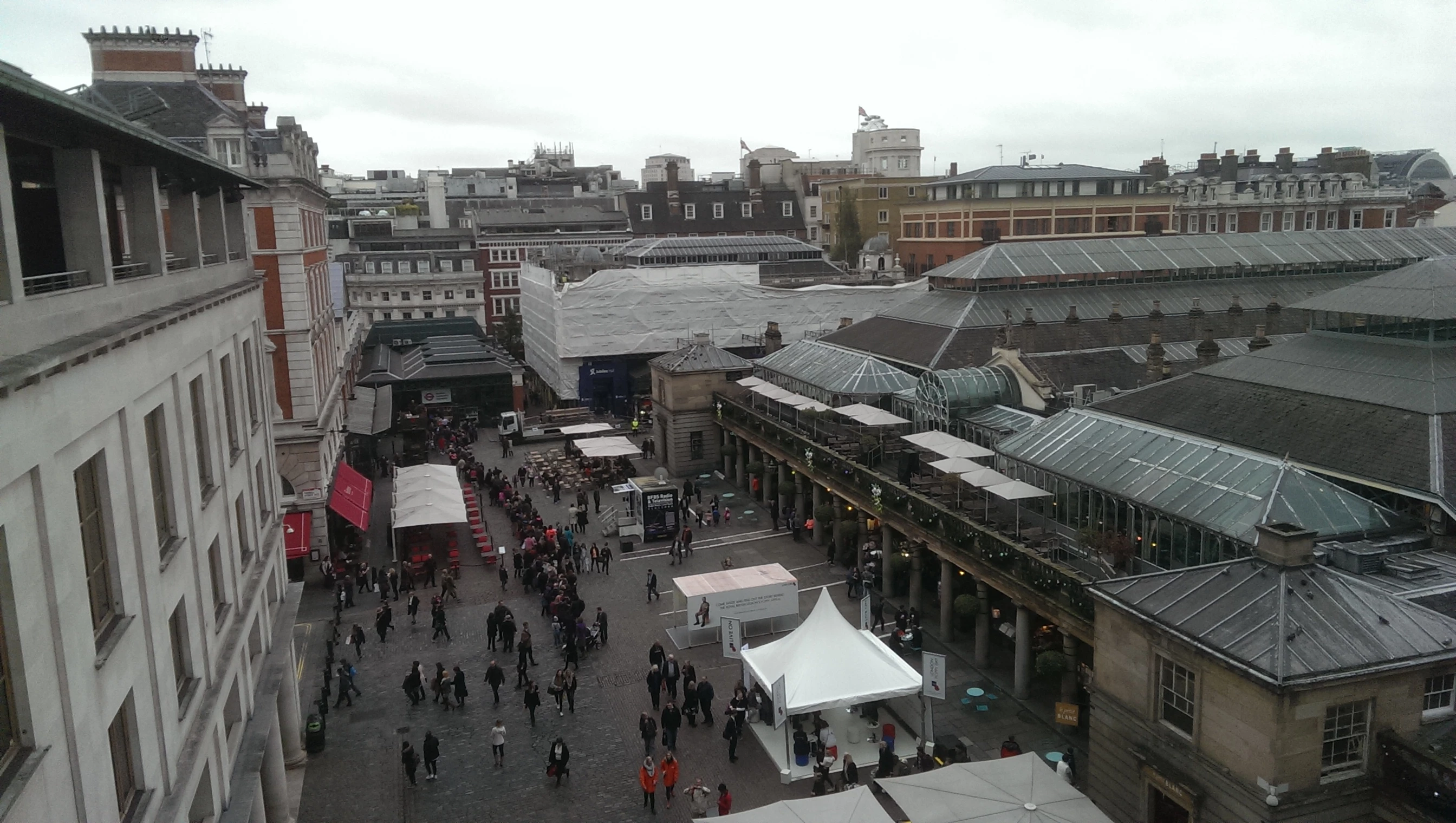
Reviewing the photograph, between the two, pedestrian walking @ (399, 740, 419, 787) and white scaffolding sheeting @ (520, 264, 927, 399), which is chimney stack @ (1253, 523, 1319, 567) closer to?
pedestrian walking @ (399, 740, 419, 787)

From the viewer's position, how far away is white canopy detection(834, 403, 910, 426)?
36.9 metres

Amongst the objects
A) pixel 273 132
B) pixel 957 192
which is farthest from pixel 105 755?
pixel 957 192

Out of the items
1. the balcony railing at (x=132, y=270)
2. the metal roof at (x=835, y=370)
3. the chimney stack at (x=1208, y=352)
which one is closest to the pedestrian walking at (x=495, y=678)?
the balcony railing at (x=132, y=270)

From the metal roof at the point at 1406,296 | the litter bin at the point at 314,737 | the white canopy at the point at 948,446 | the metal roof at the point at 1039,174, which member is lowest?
the litter bin at the point at 314,737

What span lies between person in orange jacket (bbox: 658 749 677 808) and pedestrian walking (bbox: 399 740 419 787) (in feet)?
18.0

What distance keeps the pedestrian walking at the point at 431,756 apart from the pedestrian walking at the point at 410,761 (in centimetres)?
25

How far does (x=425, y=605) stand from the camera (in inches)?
1347

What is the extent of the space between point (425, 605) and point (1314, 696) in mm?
27050

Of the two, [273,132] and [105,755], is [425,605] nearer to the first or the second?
[273,132]

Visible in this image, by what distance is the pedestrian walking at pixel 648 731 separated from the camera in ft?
75.2

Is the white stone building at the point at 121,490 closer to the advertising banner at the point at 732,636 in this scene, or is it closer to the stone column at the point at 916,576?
the advertising banner at the point at 732,636

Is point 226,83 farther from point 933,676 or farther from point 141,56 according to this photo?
point 933,676

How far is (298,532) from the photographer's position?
35.7 meters

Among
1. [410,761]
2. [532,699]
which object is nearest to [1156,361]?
[532,699]
